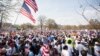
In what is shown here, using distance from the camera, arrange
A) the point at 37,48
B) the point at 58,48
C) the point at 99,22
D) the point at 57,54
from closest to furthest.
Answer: the point at 99,22 < the point at 57,54 < the point at 58,48 < the point at 37,48

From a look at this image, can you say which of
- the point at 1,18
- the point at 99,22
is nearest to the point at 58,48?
the point at 99,22

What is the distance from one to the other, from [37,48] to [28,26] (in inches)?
5199

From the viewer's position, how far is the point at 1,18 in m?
22.0

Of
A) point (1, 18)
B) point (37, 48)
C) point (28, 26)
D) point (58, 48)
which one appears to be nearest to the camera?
point (58, 48)

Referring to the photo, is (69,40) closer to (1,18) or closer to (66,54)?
(66,54)

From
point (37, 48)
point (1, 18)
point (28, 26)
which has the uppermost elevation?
point (1, 18)

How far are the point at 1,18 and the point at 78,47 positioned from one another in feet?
24.3

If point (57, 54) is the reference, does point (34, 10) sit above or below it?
above

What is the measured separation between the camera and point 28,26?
14962cm

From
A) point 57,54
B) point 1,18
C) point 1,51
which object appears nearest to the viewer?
point 1,51

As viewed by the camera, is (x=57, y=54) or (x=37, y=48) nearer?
(x=57, y=54)

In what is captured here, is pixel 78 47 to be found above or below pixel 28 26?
above

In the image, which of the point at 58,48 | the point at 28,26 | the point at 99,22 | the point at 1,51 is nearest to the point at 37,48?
the point at 58,48

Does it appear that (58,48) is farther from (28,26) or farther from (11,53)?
(28,26)
